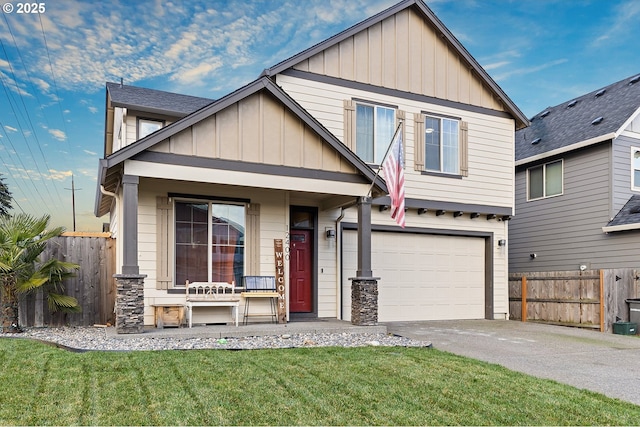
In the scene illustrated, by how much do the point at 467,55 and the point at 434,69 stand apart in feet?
3.22

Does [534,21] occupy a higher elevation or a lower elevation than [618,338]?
higher

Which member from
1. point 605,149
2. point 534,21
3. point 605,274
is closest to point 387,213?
point 605,274

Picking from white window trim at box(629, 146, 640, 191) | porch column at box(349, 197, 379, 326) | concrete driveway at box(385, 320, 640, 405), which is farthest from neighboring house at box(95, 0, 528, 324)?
white window trim at box(629, 146, 640, 191)

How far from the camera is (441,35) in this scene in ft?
41.5

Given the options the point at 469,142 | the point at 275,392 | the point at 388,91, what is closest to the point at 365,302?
the point at 275,392

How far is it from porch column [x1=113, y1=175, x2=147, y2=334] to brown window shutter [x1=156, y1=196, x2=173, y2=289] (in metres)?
1.25

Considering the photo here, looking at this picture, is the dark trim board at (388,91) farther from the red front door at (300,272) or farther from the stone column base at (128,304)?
the stone column base at (128,304)

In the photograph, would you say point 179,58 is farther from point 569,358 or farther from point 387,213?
point 569,358

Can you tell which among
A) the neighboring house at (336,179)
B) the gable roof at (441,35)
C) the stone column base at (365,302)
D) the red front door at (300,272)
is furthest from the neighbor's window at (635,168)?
the red front door at (300,272)

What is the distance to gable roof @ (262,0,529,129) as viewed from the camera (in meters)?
10.8

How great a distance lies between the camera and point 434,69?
12648 millimetres

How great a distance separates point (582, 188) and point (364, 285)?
8.30m

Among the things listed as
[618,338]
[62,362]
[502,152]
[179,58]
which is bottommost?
[618,338]

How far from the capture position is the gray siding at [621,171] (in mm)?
13125
